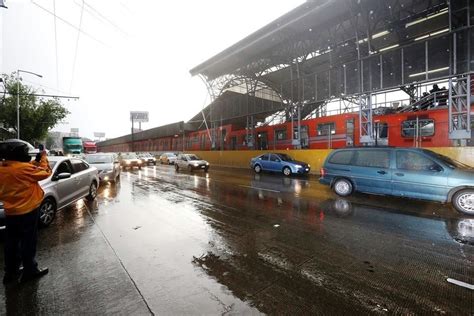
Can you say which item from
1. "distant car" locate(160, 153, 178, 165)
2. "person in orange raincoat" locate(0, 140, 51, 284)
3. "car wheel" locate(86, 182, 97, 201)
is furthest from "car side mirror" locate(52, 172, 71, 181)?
"distant car" locate(160, 153, 178, 165)

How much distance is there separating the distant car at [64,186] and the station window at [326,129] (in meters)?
14.8

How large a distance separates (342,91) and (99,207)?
55.9ft

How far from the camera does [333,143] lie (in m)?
16.8

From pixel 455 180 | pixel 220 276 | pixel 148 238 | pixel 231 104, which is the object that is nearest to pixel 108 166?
pixel 148 238

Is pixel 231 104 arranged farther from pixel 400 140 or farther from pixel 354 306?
pixel 354 306

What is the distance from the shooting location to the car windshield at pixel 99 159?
42.2 feet

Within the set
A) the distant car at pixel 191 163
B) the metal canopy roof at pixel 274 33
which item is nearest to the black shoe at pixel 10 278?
the distant car at pixel 191 163

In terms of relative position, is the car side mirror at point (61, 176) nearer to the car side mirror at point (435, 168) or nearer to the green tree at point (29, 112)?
the car side mirror at point (435, 168)

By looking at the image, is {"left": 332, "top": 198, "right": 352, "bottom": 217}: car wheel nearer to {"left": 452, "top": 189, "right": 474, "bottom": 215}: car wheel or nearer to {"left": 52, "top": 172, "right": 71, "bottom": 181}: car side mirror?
{"left": 452, "top": 189, "right": 474, "bottom": 215}: car wheel

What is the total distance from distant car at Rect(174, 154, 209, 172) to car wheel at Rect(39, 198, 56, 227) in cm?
1360

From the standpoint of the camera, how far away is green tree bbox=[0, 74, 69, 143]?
28.0 m

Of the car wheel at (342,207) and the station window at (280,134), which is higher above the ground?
the station window at (280,134)

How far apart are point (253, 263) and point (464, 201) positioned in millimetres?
6021

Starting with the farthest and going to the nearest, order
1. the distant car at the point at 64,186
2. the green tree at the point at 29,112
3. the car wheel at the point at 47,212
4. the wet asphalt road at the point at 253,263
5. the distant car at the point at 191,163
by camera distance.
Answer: the green tree at the point at 29,112
the distant car at the point at 191,163
the distant car at the point at 64,186
the car wheel at the point at 47,212
the wet asphalt road at the point at 253,263
